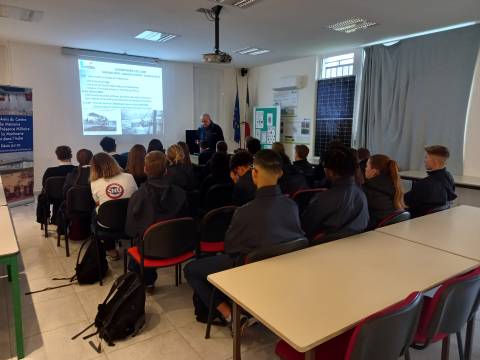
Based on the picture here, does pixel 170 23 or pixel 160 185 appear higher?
pixel 170 23

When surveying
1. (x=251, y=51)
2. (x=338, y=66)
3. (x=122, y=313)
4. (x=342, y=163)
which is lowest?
(x=122, y=313)

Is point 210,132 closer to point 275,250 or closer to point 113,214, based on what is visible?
point 113,214

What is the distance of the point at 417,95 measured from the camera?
541 cm

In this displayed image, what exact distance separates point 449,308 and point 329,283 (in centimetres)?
57

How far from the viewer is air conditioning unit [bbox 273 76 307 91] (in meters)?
7.36

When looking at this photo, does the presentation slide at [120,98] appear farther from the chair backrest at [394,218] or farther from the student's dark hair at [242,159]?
the chair backrest at [394,218]

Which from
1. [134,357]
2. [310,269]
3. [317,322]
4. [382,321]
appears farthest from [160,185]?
[382,321]

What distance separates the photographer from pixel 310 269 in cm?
169

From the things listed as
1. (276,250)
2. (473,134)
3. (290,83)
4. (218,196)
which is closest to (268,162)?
(276,250)

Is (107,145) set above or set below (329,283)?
above

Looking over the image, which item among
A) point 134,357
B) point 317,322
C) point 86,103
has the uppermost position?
point 86,103

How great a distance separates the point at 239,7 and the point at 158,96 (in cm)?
404

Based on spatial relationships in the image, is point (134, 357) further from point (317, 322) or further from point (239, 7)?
point (239, 7)

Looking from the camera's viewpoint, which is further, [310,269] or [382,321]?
[310,269]
